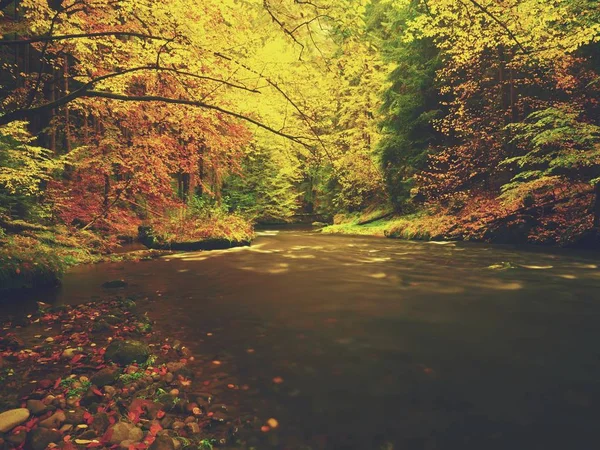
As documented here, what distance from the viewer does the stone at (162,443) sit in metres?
3.07

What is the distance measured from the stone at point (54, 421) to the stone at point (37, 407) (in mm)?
199

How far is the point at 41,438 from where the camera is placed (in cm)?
312

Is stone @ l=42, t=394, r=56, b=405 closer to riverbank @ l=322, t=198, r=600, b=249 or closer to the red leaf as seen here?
the red leaf

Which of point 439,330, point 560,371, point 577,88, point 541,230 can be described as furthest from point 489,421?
point 577,88

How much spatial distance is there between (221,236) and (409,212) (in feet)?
40.9

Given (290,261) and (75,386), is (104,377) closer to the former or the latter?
(75,386)

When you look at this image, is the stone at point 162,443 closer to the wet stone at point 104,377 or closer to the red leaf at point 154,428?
the red leaf at point 154,428

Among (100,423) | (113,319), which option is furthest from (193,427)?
(113,319)

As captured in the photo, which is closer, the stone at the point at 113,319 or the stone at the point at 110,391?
the stone at the point at 110,391

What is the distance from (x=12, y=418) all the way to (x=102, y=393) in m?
0.79

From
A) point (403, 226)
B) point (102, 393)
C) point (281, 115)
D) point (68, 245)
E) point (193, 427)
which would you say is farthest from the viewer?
point (403, 226)

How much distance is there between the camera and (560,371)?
4.67m

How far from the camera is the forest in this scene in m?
6.75

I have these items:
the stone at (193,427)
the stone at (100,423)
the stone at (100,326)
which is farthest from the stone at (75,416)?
the stone at (100,326)
